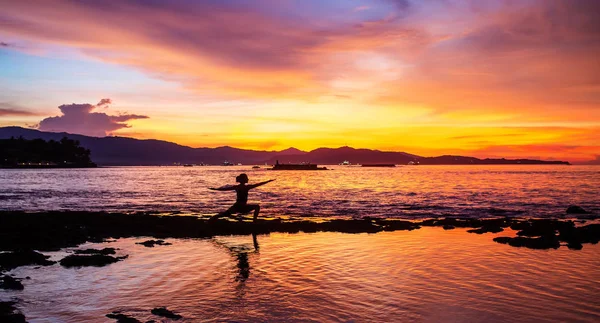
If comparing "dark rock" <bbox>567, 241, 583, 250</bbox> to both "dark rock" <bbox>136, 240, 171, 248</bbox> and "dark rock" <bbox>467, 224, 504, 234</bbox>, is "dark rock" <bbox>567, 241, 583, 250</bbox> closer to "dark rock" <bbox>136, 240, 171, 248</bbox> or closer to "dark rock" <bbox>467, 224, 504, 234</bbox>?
"dark rock" <bbox>467, 224, 504, 234</bbox>

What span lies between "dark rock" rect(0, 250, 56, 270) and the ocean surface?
25.4 inches

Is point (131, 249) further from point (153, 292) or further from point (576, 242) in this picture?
point (576, 242)

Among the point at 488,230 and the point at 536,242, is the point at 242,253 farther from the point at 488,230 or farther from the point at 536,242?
the point at 488,230

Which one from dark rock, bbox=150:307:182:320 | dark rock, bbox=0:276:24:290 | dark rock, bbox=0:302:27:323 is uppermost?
dark rock, bbox=150:307:182:320

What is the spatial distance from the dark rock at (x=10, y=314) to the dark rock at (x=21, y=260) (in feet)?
14.8

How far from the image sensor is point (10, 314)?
8.20 m

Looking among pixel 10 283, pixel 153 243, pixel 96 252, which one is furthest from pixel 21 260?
pixel 153 243

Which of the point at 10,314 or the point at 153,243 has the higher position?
the point at 10,314

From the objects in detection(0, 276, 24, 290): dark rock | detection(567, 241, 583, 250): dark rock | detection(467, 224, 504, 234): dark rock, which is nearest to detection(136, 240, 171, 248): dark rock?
detection(0, 276, 24, 290): dark rock

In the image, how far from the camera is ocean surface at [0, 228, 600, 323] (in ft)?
27.6

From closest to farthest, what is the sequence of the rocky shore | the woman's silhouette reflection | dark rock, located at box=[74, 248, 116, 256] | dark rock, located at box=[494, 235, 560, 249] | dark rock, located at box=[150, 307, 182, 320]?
dark rock, located at box=[150, 307, 182, 320], the woman's silhouette reflection, the rocky shore, dark rock, located at box=[74, 248, 116, 256], dark rock, located at box=[494, 235, 560, 249]

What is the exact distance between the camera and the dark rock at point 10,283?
1027 centimetres

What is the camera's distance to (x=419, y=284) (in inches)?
415

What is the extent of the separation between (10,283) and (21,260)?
3145 millimetres
